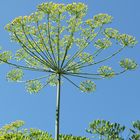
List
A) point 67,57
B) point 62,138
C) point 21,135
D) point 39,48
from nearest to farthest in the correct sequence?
point 39,48, point 67,57, point 21,135, point 62,138

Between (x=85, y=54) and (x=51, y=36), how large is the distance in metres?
1.30

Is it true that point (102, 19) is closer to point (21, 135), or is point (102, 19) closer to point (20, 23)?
point (20, 23)

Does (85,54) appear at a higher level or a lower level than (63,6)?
lower

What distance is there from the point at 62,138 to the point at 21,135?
2.24 m

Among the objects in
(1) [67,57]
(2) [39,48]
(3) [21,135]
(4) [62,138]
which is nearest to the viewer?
(2) [39,48]

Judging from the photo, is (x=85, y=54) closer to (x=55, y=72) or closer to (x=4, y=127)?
(x=55, y=72)

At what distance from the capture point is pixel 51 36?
16.2 metres

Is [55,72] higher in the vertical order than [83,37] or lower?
lower

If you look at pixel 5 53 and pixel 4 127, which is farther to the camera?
pixel 4 127

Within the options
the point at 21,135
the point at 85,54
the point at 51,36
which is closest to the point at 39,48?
the point at 51,36

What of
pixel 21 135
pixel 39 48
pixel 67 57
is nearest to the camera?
pixel 39 48

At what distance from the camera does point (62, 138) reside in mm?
22750

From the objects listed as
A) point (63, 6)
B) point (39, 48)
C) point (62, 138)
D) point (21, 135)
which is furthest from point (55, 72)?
point (62, 138)

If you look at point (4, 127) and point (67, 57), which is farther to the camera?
point (4, 127)
